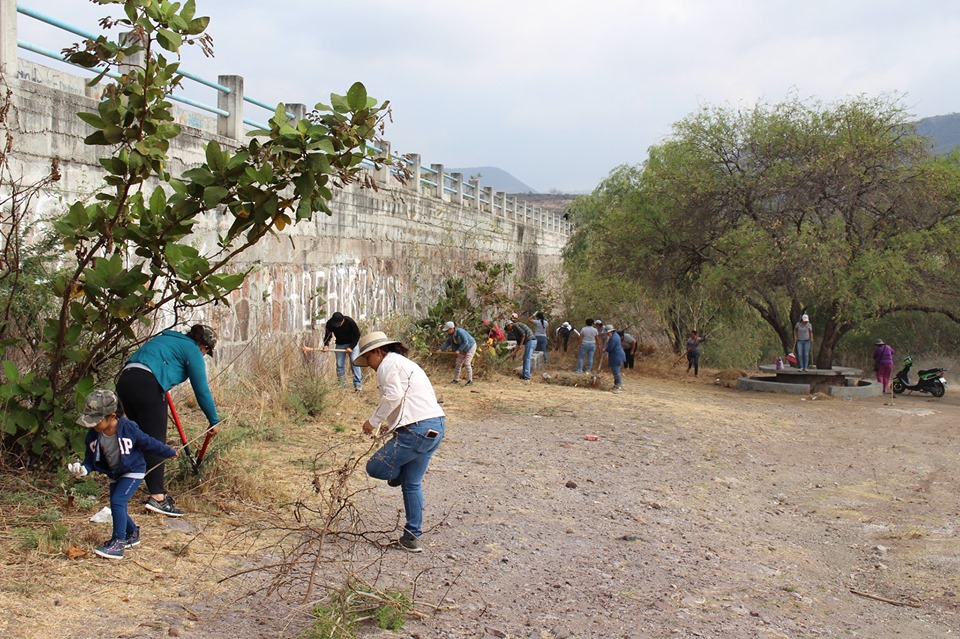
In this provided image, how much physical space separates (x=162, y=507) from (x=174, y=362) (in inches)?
39.9

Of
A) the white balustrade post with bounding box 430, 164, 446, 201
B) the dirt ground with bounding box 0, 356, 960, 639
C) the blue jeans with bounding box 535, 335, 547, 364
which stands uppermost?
the white balustrade post with bounding box 430, 164, 446, 201

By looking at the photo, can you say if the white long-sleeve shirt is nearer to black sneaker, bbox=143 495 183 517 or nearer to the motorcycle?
black sneaker, bbox=143 495 183 517

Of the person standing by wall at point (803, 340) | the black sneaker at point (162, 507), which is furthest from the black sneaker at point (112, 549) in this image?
the person standing by wall at point (803, 340)

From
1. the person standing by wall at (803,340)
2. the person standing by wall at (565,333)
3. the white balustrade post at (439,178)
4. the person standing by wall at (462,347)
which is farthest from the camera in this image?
the person standing by wall at (565,333)

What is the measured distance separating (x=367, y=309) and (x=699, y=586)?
11789 millimetres

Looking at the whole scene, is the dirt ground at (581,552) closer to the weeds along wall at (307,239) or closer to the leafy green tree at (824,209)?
the weeds along wall at (307,239)

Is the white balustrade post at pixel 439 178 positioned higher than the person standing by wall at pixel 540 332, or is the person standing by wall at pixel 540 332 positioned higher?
the white balustrade post at pixel 439 178

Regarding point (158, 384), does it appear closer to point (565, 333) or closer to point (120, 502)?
point (120, 502)

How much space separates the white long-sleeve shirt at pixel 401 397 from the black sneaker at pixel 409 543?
752 mm

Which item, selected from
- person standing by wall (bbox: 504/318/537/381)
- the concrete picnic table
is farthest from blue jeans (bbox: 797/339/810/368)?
person standing by wall (bbox: 504/318/537/381)

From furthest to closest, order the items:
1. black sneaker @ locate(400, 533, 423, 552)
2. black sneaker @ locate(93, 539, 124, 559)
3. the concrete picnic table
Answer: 1. the concrete picnic table
2. black sneaker @ locate(400, 533, 423, 552)
3. black sneaker @ locate(93, 539, 124, 559)

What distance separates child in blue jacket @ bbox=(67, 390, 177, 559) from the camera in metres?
5.74

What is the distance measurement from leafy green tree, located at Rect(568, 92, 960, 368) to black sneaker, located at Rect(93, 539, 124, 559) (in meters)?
16.7

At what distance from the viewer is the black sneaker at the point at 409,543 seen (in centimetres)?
656
